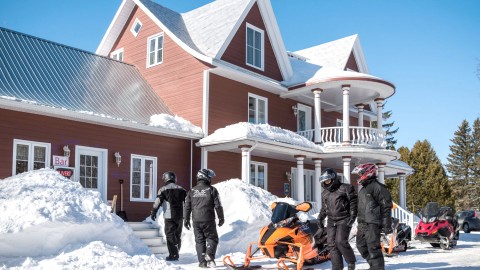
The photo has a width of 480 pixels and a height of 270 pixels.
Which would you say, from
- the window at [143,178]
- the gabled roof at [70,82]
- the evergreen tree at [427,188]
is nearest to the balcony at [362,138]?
the gabled roof at [70,82]

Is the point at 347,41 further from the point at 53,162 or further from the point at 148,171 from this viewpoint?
the point at 53,162

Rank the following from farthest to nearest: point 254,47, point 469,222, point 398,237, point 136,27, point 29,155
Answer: point 469,222
point 136,27
point 254,47
point 29,155
point 398,237

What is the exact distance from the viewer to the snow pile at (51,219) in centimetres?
942

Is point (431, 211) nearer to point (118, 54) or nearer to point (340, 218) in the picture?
point (340, 218)

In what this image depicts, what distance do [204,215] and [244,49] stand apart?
12585mm

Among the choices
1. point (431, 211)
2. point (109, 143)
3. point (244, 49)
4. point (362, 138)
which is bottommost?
point (431, 211)

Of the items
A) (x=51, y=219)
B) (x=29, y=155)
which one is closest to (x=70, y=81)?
(x=29, y=155)

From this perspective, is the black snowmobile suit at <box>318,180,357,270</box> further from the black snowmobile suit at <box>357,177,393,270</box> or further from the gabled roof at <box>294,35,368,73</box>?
the gabled roof at <box>294,35,368,73</box>

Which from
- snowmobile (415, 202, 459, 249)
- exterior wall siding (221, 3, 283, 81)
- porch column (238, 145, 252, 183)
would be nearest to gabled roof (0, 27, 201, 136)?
exterior wall siding (221, 3, 283, 81)

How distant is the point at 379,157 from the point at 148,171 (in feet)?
33.8

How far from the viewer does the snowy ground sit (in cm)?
920

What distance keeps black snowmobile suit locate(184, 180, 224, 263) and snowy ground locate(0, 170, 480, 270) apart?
18.2 inches

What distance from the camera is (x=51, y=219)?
31.7ft

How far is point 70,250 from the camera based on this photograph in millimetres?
9742
